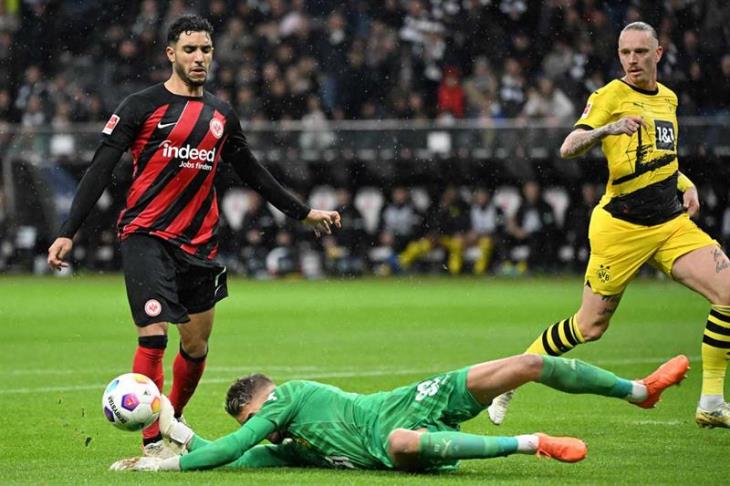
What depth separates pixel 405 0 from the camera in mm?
25625

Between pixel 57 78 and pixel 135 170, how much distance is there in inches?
749

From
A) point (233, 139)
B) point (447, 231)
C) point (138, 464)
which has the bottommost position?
point (447, 231)

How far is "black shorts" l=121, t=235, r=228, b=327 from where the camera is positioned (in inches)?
299

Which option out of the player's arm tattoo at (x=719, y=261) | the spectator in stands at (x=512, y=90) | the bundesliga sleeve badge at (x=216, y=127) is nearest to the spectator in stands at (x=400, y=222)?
the spectator in stands at (x=512, y=90)

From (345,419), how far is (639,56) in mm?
3334

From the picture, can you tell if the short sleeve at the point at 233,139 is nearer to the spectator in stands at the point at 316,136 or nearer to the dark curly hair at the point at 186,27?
the dark curly hair at the point at 186,27

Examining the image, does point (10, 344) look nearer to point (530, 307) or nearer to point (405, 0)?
point (530, 307)

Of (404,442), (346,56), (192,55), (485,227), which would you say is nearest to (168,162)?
(192,55)

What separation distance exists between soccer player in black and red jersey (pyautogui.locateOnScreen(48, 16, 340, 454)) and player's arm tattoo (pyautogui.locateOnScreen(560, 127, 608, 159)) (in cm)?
193

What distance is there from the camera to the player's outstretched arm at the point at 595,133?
812cm

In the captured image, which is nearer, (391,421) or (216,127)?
(391,421)

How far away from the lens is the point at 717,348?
8742mm

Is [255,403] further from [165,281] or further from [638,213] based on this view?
[638,213]

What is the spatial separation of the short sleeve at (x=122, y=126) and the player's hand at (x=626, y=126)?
8.63 ft
